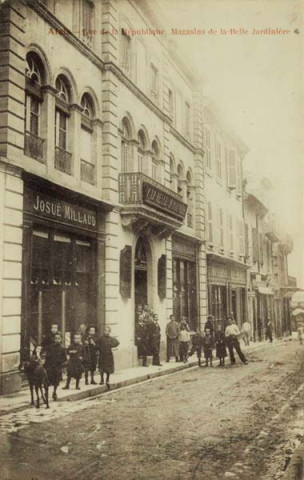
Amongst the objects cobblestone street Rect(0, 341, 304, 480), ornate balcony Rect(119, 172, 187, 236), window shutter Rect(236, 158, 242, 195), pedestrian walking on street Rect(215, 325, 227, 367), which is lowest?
cobblestone street Rect(0, 341, 304, 480)

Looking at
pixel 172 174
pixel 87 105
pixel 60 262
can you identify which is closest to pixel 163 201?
pixel 172 174

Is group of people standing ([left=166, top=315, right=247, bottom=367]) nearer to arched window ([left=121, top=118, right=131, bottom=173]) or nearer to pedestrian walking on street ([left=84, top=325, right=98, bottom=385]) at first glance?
arched window ([left=121, top=118, right=131, bottom=173])

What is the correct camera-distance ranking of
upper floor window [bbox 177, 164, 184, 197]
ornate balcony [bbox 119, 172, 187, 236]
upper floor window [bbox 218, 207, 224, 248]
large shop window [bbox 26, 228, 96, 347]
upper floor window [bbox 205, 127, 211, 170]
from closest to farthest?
1. large shop window [bbox 26, 228, 96, 347]
2. ornate balcony [bbox 119, 172, 187, 236]
3. upper floor window [bbox 177, 164, 184, 197]
4. upper floor window [bbox 205, 127, 211, 170]
5. upper floor window [bbox 218, 207, 224, 248]

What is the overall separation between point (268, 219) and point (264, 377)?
81.3 ft

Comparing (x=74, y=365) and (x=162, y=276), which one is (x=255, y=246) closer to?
(x=162, y=276)

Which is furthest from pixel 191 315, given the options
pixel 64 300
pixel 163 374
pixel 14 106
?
pixel 14 106

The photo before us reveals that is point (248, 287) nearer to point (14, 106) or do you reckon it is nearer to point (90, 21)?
point (90, 21)

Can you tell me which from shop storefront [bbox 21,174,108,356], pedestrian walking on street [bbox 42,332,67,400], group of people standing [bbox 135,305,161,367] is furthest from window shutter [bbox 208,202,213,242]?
pedestrian walking on street [bbox 42,332,67,400]

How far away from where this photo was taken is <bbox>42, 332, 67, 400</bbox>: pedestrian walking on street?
1022 cm

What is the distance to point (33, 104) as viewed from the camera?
40.2 feet

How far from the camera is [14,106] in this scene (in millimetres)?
10859

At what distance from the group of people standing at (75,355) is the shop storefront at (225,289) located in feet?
41.0

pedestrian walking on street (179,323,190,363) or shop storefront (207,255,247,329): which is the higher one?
shop storefront (207,255,247,329)

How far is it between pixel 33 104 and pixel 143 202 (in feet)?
15.8
